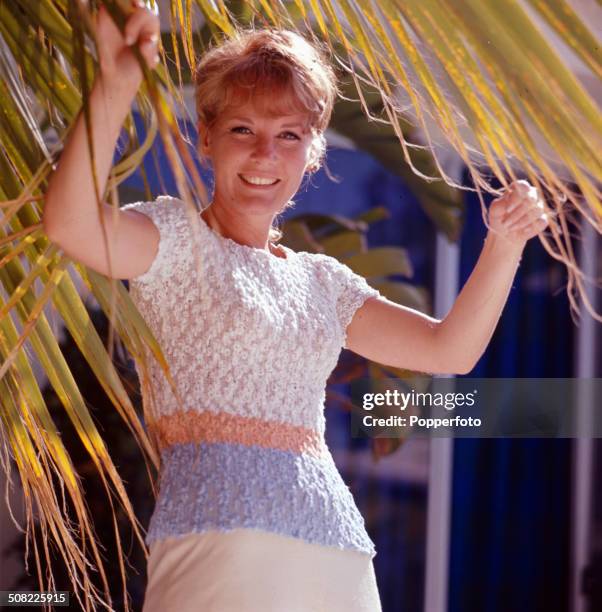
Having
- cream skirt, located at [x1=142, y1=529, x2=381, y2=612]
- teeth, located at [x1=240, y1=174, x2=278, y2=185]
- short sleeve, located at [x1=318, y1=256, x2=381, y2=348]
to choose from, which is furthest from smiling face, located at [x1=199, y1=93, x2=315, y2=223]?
cream skirt, located at [x1=142, y1=529, x2=381, y2=612]

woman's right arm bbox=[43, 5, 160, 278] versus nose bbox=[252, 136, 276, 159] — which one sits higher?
nose bbox=[252, 136, 276, 159]

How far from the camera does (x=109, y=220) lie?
0.81m

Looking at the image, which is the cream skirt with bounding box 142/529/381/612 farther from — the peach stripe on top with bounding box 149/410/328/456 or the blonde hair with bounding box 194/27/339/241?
the blonde hair with bounding box 194/27/339/241

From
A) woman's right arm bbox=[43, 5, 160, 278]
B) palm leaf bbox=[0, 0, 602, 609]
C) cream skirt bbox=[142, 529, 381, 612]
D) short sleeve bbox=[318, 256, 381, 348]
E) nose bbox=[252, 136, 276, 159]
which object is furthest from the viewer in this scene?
short sleeve bbox=[318, 256, 381, 348]

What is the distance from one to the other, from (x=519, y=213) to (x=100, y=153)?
15.6 inches

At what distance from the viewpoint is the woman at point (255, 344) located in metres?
0.90

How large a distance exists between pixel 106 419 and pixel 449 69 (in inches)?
93.5

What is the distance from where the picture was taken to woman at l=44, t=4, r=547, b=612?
90cm

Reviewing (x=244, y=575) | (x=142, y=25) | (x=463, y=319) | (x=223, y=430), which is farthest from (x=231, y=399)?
(x=142, y=25)

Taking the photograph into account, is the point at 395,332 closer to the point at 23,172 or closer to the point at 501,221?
the point at 501,221

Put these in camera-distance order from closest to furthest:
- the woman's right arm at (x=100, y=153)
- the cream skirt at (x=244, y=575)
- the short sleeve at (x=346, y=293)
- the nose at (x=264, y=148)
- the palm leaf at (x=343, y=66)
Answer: the palm leaf at (x=343, y=66) < the woman's right arm at (x=100, y=153) < the cream skirt at (x=244, y=575) < the nose at (x=264, y=148) < the short sleeve at (x=346, y=293)

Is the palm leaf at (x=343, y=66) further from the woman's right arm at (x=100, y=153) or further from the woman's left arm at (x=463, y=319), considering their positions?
the woman's left arm at (x=463, y=319)

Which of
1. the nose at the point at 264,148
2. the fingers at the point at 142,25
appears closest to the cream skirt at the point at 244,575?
the nose at the point at 264,148

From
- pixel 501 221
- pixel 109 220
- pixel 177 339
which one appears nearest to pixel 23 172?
pixel 109 220
